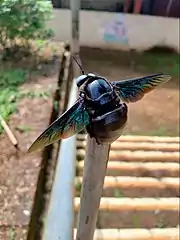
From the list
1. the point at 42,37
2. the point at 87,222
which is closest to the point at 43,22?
the point at 42,37

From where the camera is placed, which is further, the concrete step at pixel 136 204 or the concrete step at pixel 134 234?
the concrete step at pixel 136 204

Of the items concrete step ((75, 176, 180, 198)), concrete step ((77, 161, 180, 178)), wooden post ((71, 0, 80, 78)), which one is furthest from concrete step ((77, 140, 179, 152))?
wooden post ((71, 0, 80, 78))

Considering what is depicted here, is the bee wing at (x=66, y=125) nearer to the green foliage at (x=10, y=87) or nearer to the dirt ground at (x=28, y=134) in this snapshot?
the dirt ground at (x=28, y=134)

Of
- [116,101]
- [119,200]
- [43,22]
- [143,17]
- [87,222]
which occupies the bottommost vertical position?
[143,17]

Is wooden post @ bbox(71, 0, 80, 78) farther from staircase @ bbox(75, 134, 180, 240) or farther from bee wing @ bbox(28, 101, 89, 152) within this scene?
bee wing @ bbox(28, 101, 89, 152)

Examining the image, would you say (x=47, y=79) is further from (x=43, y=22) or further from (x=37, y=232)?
(x=37, y=232)

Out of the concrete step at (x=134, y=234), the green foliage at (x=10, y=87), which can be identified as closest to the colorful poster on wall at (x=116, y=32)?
the green foliage at (x=10, y=87)
